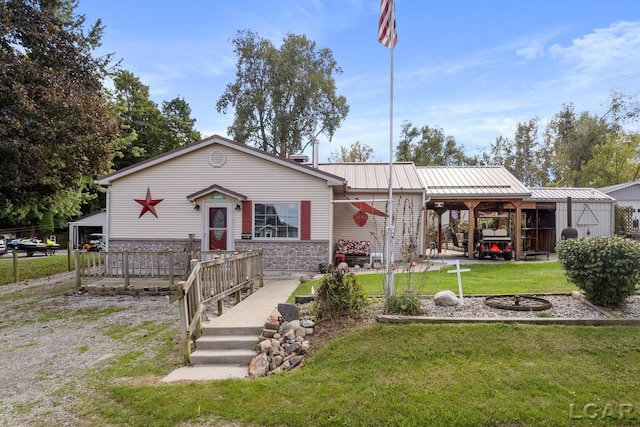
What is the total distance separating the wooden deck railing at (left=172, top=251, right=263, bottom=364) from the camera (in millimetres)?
5145

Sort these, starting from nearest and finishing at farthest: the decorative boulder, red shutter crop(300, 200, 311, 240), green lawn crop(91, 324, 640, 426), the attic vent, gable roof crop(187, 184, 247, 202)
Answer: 1. green lawn crop(91, 324, 640, 426)
2. the decorative boulder
3. gable roof crop(187, 184, 247, 202)
4. red shutter crop(300, 200, 311, 240)
5. the attic vent

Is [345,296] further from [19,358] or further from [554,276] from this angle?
[554,276]

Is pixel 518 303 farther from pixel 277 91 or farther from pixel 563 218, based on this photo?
pixel 277 91

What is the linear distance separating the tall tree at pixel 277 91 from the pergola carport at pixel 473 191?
15.6m

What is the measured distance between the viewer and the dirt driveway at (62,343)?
3979 mm

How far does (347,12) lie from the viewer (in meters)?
11.0

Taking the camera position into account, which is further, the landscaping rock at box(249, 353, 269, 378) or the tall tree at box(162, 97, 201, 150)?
the tall tree at box(162, 97, 201, 150)

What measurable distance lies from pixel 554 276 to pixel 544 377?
6.89 meters

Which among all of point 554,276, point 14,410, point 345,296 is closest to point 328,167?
point 554,276

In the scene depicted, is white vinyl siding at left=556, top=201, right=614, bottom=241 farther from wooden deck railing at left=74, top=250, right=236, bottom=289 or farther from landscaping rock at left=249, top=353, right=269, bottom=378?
landscaping rock at left=249, top=353, right=269, bottom=378

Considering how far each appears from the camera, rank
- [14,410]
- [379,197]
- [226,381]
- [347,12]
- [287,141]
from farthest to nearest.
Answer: [287,141]
[379,197]
[347,12]
[226,381]
[14,410]

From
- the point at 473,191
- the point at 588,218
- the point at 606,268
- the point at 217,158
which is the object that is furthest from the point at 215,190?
the point at 588,218

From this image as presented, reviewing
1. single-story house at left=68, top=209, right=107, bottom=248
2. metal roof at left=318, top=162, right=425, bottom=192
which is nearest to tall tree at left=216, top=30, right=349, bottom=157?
single-story house at left=68, top=209, right=107, bottom=248

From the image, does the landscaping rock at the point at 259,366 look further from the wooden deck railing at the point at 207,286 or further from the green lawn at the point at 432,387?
the wooden deck railing at the point at 207,286
